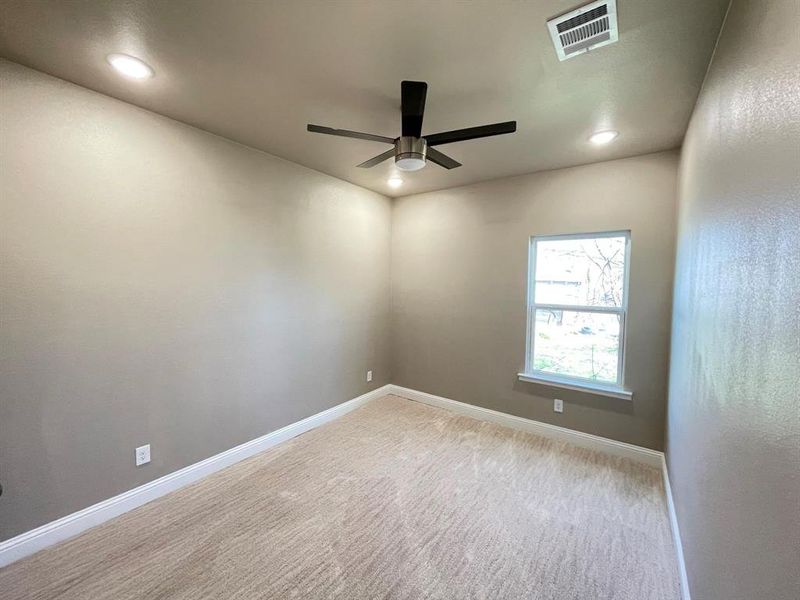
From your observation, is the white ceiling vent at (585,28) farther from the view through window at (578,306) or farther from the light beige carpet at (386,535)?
the light beige carpet at (386,535)

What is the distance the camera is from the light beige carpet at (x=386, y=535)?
5.44ft

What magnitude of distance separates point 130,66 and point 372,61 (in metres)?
1.27

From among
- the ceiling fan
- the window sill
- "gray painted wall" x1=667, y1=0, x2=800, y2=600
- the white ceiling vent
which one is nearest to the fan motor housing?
the ceiling fan

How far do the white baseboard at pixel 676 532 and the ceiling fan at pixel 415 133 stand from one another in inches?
93.0

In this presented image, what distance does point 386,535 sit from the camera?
6.54 ft

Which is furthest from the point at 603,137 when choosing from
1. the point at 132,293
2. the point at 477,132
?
the point at 132,293

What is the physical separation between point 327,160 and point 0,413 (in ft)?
8.74

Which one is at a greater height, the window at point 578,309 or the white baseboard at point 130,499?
the window at point 578,309

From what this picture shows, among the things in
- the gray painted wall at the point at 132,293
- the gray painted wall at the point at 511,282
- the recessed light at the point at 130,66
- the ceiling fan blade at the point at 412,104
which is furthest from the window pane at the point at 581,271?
the recessed light at the point at 130,66

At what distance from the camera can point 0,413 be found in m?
1.75

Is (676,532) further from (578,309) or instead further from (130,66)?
(130,66)

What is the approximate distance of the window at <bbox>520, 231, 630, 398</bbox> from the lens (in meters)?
2.99

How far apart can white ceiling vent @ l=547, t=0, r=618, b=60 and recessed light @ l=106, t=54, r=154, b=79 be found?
1993 mm

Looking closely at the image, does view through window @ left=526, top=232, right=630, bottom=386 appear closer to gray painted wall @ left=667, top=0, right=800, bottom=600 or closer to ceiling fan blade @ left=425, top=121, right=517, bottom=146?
gray painted wall @ left=667, top=0, right=800, bottom=600
